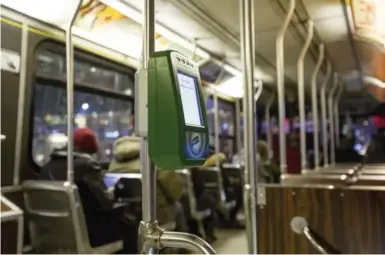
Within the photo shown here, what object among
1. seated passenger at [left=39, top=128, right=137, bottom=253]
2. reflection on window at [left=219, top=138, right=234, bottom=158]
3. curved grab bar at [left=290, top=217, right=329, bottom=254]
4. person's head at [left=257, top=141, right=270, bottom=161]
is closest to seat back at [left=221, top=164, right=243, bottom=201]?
reflection on window at [left=219, top=138, right=234, bottom=158]

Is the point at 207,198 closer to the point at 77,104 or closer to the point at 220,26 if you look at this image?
the point at 77,104

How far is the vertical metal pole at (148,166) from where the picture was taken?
1.25 metres

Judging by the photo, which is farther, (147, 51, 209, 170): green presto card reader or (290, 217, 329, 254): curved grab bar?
(290, 217, 329, 254): curved grab bar

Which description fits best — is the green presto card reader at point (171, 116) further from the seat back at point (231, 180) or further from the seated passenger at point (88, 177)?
the seat back at point (231, 180)

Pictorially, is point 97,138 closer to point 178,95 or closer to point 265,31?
point 265,31

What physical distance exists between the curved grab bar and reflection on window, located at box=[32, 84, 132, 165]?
56.8 inches

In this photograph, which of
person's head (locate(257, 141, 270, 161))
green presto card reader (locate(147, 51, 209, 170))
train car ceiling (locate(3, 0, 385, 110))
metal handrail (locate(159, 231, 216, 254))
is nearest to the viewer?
green presto card reader (locate(147, 51, 209, 170))

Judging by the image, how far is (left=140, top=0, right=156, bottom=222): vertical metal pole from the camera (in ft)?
4.09

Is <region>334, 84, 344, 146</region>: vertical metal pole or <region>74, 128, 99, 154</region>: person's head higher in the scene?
<region>334, 84, 344, 146</region>: vertical metal pole

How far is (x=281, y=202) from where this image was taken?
6.64 ft

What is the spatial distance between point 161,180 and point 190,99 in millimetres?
2628

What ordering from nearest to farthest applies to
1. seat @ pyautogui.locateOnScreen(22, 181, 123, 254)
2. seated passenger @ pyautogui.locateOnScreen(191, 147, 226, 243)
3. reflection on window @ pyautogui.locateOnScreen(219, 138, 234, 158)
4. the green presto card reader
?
1. the green presto card reader
2. seat @ pyautogui.locateOnScreen(22, 181, 123, 254)
3. seated passenger @ pyautogui.locateOnScreen(191, 147, 226, 243)
4. reflection on window @ pyautogui.locateOnScreen(219, 138, 234, 158)

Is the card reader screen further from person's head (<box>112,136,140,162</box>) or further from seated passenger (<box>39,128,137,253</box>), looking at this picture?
seated passenger (<box>39,128,137,253</box>)

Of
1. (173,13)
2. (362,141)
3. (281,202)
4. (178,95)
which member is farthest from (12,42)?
(362,141)
